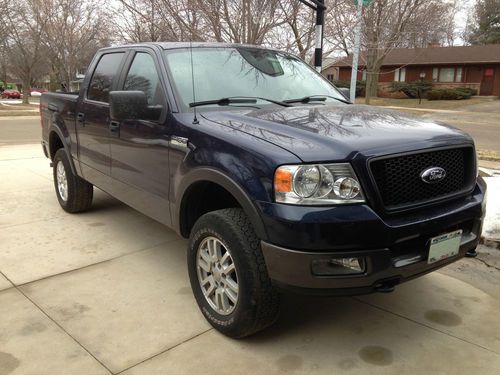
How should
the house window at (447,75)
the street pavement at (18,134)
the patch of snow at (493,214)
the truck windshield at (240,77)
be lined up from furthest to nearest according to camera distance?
the house window at (447,75), the street pavement at (18,134), the patch of snow at (493,214), the truck windshield at (240,77)

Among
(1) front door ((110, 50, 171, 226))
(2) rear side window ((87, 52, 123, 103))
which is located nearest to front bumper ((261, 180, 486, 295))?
(1) front door ((110, 50, 171, 226))

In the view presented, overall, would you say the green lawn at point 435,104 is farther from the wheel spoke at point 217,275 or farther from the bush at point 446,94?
the wheel spoke at point 217,275

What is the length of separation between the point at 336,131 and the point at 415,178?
0.52 metres

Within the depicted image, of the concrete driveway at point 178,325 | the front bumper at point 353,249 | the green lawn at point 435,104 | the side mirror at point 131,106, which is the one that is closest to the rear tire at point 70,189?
the concrete driveway at point 178,325

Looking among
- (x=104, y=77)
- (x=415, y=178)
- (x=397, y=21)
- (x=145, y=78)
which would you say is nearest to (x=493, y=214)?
(x=415, y=178)

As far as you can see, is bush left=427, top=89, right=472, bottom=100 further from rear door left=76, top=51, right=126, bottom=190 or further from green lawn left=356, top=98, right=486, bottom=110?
rear door left=76, top=51, right=126, bottom=190

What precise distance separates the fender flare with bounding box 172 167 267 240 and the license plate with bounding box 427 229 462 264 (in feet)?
3.17

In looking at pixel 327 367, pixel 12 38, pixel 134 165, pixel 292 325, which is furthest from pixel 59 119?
pixel 12 38

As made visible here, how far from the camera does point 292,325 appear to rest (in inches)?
127

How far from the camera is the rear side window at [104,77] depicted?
455 cm

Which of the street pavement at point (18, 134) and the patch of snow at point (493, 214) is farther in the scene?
the street pavement at point (18, 134)

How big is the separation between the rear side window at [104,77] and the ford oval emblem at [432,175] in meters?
2.95

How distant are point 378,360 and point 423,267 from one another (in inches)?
24.1

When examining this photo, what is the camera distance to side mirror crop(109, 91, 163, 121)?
11.1 feet
